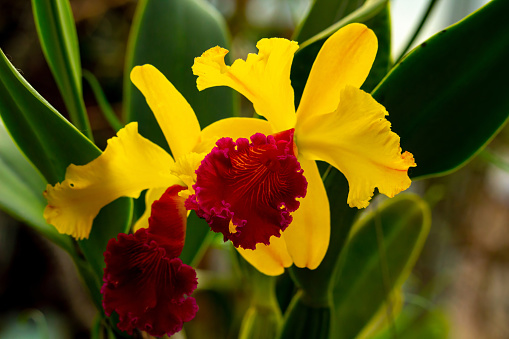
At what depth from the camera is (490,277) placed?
2150mm

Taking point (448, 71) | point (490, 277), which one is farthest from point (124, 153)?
point (490, 277)

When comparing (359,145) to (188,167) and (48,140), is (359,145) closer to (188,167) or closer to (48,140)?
(188,167)

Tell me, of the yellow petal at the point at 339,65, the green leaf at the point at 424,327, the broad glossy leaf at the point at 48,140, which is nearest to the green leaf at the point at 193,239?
the broad glossy leaf at the point at 48,140

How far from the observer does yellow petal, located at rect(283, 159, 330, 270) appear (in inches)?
13.6

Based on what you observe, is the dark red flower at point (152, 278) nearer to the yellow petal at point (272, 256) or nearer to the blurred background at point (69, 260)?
the yellow petal at point (272, 256)

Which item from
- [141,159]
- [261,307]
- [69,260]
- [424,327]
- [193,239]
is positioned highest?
[141,159]

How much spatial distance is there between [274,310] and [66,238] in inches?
9.7

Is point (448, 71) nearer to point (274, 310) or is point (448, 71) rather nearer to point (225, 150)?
point (225, 150)

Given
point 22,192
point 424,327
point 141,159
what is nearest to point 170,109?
point 141,159

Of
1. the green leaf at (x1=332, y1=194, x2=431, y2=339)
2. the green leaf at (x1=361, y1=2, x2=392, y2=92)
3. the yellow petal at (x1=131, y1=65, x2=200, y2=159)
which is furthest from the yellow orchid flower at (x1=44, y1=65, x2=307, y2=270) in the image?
the green leaf at (x1=332, y1=194, x2=431, y2=339)

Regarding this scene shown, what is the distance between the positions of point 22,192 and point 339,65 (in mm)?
299

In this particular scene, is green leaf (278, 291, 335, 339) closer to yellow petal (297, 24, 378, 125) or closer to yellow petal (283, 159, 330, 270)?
yellow petal (283, 159, 330, 270)

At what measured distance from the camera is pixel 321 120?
332 mm

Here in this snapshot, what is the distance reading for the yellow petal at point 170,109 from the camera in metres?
0.35
